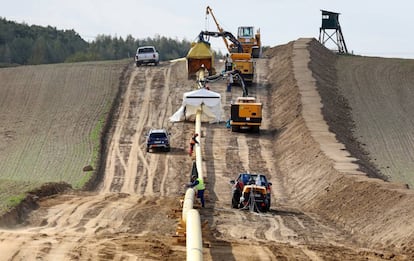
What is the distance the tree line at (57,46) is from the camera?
11875 cm

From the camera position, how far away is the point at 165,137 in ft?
171

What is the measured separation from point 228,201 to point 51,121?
83.2 feet

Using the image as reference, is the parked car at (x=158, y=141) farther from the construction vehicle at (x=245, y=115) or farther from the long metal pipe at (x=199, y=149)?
the construction vehicle at (x=245, y=115)

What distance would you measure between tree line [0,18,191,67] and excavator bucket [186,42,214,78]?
1630 inches

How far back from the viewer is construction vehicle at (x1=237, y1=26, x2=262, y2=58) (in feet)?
275

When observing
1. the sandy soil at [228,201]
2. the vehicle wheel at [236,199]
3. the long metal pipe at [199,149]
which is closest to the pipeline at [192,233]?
the sandy soil at [228,201]

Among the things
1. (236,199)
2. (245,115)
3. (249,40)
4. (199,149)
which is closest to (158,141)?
(199,149)

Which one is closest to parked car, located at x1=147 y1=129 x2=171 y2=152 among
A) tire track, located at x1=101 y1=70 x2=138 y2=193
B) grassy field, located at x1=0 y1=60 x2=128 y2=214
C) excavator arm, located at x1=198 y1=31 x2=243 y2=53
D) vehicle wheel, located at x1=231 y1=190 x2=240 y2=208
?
tire track, located at x1=101 y1=70 x2=138 y2=193

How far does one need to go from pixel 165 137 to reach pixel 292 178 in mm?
9774

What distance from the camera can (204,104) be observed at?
59.0m

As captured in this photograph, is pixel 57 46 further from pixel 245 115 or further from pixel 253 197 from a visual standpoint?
pixel 253 197

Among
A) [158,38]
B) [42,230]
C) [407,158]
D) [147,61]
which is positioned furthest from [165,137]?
[158,38]

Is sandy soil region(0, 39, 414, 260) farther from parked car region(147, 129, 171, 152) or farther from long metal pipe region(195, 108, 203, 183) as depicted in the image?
long metal pipe region(195, 108, 203, 183)

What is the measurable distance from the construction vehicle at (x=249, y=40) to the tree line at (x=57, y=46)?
32544 mm
